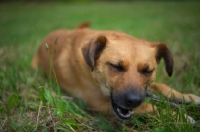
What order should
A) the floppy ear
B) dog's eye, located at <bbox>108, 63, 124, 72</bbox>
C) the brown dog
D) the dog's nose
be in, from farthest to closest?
the floppy ear < dog's eye, located at <bbox>108, 63, 124, 72</bbox> < the brown dog < the dog's nose

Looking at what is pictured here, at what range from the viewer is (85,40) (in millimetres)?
3195

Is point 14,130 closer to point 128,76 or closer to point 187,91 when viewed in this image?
point 128,76

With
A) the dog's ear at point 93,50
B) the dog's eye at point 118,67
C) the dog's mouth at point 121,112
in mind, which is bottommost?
the dog's mouth at point 121,112

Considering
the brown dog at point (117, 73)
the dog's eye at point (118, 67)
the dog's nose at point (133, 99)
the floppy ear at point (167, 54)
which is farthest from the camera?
the floppy ear at point (167, 54)

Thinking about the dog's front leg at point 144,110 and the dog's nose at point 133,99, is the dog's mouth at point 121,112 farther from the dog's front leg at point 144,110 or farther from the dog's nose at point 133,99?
the dog's nose at point 133,99

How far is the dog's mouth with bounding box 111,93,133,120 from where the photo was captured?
2.37 meters

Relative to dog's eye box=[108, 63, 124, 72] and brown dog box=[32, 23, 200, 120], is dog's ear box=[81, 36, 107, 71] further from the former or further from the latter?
dog's eye box=[108, 63, 124, 72]

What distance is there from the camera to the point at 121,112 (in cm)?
243

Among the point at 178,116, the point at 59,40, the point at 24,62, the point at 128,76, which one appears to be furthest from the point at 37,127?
the point at 24,62

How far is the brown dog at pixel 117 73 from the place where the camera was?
228cm

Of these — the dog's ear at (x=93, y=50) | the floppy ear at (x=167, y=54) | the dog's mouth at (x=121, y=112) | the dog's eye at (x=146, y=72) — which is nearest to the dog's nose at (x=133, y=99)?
the dog's mouth at (x=121, y=112)

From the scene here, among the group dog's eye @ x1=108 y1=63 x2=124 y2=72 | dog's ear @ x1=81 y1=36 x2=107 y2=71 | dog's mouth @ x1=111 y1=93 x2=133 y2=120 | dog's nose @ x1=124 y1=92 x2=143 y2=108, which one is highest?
dog's ear @ x1=81 y1=36 x2=107 y2=71

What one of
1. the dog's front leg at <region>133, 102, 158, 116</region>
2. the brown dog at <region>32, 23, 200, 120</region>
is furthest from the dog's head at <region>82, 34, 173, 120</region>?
the dog's front leg at <region>133, 102, 158, 116</region>

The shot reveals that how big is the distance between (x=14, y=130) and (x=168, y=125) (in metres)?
1.50
